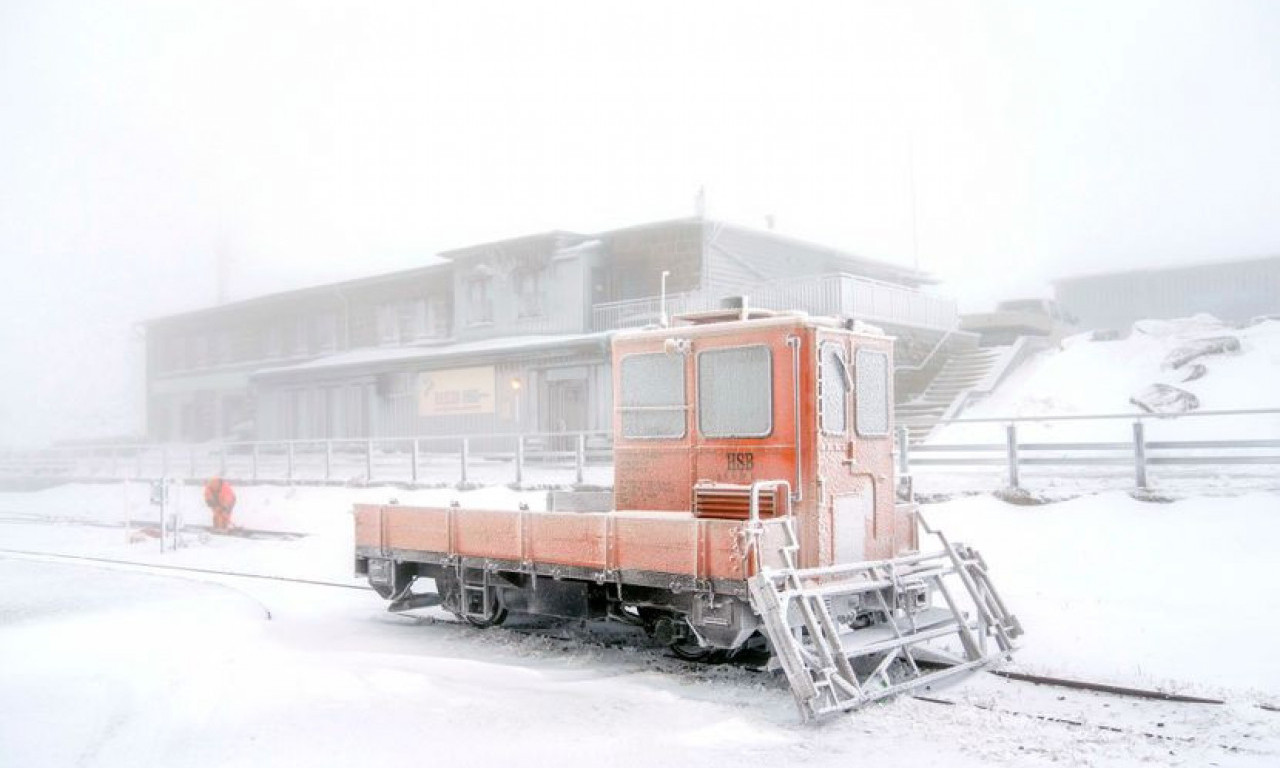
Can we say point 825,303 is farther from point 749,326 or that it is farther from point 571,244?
point 749,326

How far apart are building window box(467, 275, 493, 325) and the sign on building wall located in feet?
7.53

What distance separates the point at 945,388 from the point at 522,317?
12905mm

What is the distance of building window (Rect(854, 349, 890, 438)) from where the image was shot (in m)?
8.82

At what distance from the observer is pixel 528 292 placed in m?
30.9

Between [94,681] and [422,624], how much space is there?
→ 137 inches

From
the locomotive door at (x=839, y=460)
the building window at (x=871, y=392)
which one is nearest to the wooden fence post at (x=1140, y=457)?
the building window at (x=871, y=392)

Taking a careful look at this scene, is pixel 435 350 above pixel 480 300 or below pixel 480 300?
below

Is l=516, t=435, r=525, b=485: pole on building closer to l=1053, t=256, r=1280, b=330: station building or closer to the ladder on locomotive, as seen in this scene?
the ladder on locomotive

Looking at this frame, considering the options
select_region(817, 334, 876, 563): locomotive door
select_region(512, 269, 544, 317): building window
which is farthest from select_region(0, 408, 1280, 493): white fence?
select_region(817, 334, 876, 563): locomotive door

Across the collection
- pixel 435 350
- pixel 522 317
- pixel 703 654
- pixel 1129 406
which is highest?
pixel 522 317

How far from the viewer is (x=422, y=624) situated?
10867 mm

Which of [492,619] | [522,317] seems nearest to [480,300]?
[522,317]

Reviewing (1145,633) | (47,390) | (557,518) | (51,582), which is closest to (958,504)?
(1145,633)

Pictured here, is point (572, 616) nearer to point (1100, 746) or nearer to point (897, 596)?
point (897, 596)
